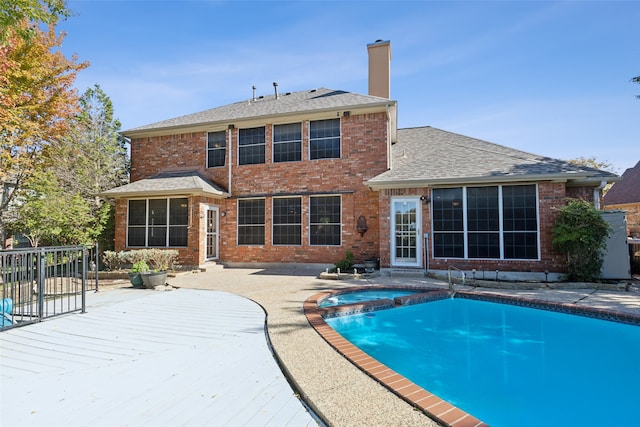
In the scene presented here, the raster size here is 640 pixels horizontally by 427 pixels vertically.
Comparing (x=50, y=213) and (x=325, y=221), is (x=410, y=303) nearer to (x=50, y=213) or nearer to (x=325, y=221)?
(x=325, y=221)

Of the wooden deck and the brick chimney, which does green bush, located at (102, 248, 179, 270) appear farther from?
the brick chimney

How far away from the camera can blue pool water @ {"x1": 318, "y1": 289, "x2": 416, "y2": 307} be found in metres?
7.48

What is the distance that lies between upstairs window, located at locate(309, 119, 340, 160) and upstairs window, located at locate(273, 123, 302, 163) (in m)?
0.55

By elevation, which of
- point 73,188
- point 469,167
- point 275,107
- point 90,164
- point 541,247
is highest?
point 275,107

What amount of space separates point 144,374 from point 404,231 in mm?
9256

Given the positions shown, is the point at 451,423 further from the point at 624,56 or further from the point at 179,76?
the point at 624,56

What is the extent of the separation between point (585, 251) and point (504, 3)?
23.9 ft

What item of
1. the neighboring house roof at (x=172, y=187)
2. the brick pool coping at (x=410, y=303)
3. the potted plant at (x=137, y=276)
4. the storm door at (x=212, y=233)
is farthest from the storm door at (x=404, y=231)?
the potted plant at (x=137, y=276)

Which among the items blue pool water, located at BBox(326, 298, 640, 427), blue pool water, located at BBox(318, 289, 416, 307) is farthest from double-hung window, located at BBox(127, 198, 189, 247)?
blue pool water, located at BBox(326, 298, 640, 427)

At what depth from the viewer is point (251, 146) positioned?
14.3 m

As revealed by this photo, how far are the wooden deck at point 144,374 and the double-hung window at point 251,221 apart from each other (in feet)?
26.5

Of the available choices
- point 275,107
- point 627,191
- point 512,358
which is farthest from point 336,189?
point 627,191

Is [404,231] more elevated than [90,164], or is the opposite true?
[90,164]

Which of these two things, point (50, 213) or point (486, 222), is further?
point (50, 213)
